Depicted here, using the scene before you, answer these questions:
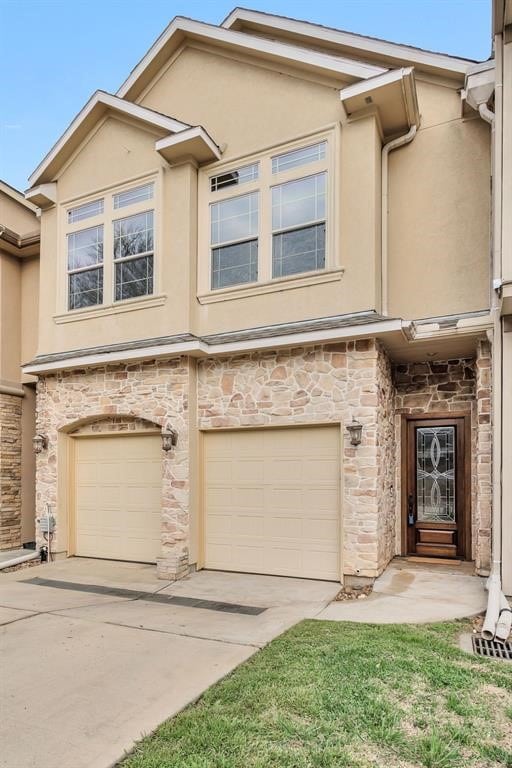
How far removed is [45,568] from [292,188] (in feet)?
26.9

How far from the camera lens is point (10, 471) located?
38.1ft

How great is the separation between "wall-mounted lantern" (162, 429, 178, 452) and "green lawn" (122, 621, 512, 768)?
14.0ft

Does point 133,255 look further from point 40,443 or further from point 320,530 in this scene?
point 320,530

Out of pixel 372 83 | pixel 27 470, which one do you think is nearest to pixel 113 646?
pixel 27 470

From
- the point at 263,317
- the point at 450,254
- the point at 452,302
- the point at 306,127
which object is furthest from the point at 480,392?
the point at 306,127

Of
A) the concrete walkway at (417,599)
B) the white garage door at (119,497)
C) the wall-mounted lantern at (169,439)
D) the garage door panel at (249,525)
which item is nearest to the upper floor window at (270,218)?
the wall-mounted lantern at (169,439)

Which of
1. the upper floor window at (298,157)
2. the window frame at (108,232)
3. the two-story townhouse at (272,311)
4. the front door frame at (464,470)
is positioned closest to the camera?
the two-story townhouse at (272,311)

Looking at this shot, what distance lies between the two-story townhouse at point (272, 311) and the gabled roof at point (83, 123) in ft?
0.14

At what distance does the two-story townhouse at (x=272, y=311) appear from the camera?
7734 mm

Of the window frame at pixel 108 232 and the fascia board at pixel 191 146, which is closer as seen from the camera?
the fascia board at pixel 191 146

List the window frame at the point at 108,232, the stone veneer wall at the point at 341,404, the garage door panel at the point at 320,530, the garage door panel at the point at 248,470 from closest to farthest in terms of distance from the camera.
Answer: the stone veneer wall at the point at 341,404, the garage door panel at the point at 320,530, the garage door panel at the point at 248,470, the window frame at the point at 108,232

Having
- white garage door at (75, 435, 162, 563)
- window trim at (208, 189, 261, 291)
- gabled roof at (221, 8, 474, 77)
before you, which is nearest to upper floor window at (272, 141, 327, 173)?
window trim at (208, 189, 261, 291)

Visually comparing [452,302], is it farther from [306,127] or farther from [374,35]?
[374,35]

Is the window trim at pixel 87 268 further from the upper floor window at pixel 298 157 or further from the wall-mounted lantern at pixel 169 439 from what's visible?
the upper floor window at pixel 298 157
